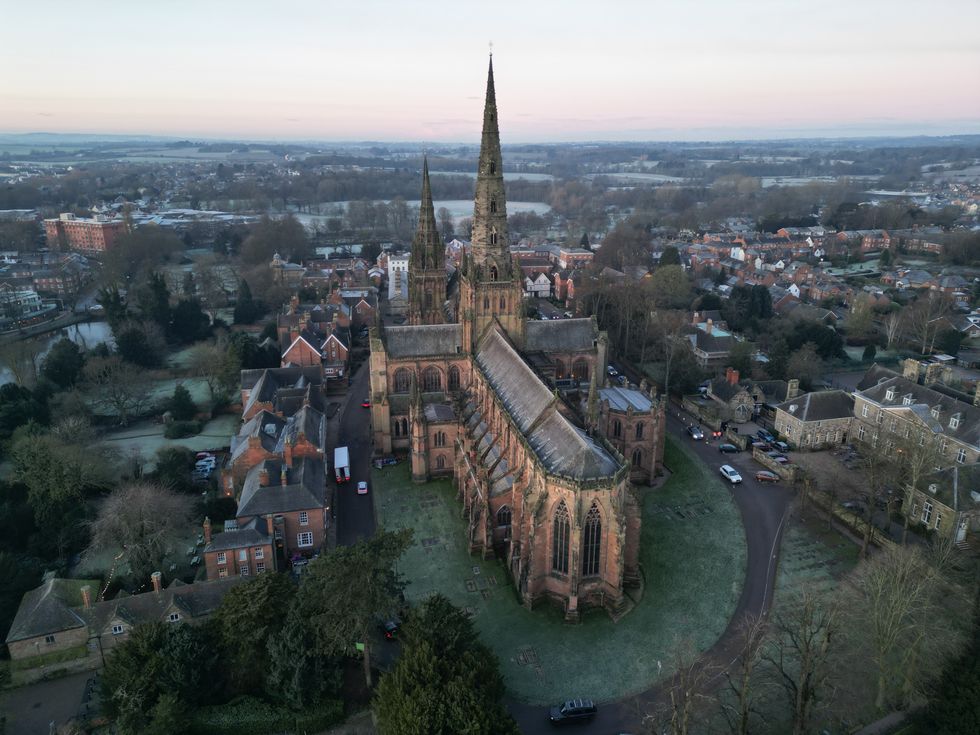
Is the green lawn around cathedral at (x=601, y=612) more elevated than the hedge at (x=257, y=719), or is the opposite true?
the hedge at (x=257, y=719)

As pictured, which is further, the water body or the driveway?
the water body

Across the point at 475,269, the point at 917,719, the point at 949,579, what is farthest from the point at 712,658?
the point at 475,269

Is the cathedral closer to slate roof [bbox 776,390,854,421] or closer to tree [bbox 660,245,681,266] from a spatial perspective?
slate roof [bbox 776,390,854,421]

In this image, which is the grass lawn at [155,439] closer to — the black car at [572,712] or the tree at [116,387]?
the tree at [116,387]

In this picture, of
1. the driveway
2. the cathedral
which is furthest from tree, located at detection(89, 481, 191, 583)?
the cathedral

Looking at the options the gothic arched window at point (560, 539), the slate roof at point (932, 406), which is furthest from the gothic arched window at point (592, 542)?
the slate roof at point (932, 406)

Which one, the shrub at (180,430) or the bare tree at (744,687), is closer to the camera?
the bare tree at (744,687)
